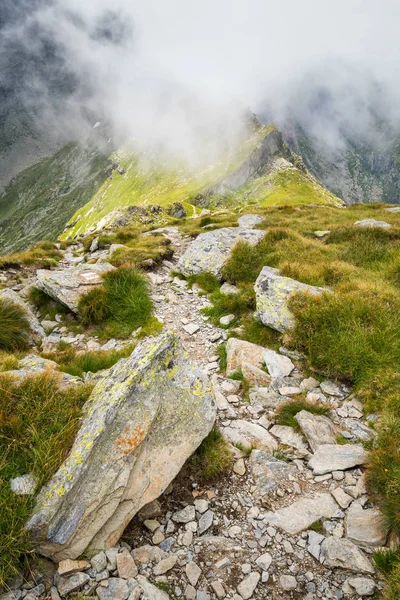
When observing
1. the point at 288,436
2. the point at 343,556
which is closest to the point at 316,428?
the point at 288,436

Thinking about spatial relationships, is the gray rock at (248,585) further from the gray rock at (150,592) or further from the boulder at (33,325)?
the boulder at (33,325)

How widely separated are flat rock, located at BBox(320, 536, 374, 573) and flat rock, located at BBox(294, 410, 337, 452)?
1716 mm

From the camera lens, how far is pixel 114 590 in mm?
3713

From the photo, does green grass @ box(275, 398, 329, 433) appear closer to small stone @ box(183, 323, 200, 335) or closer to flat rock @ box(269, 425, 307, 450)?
flat rock @ box(269, 425, 307, 450)

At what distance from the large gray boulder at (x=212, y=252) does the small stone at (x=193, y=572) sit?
11.2m

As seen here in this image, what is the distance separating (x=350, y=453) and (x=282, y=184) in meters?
195

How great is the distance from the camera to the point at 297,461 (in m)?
5.71

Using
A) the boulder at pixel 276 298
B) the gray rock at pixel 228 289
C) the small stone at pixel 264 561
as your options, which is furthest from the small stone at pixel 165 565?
the gray rock at pixel 228 289

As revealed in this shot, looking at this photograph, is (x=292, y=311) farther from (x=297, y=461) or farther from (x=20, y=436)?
(x=20, y=436)

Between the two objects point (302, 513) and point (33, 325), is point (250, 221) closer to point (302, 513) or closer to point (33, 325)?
point (33, 325)

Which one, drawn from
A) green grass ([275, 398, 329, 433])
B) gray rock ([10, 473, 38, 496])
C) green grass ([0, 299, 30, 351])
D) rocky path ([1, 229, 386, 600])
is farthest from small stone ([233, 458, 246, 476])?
green grass ([0, 299, 30, 351])

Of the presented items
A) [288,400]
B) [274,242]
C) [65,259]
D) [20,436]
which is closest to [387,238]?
[274,242]

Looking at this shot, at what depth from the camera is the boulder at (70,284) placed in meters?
11.9

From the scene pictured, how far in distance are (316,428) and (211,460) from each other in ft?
7.84
